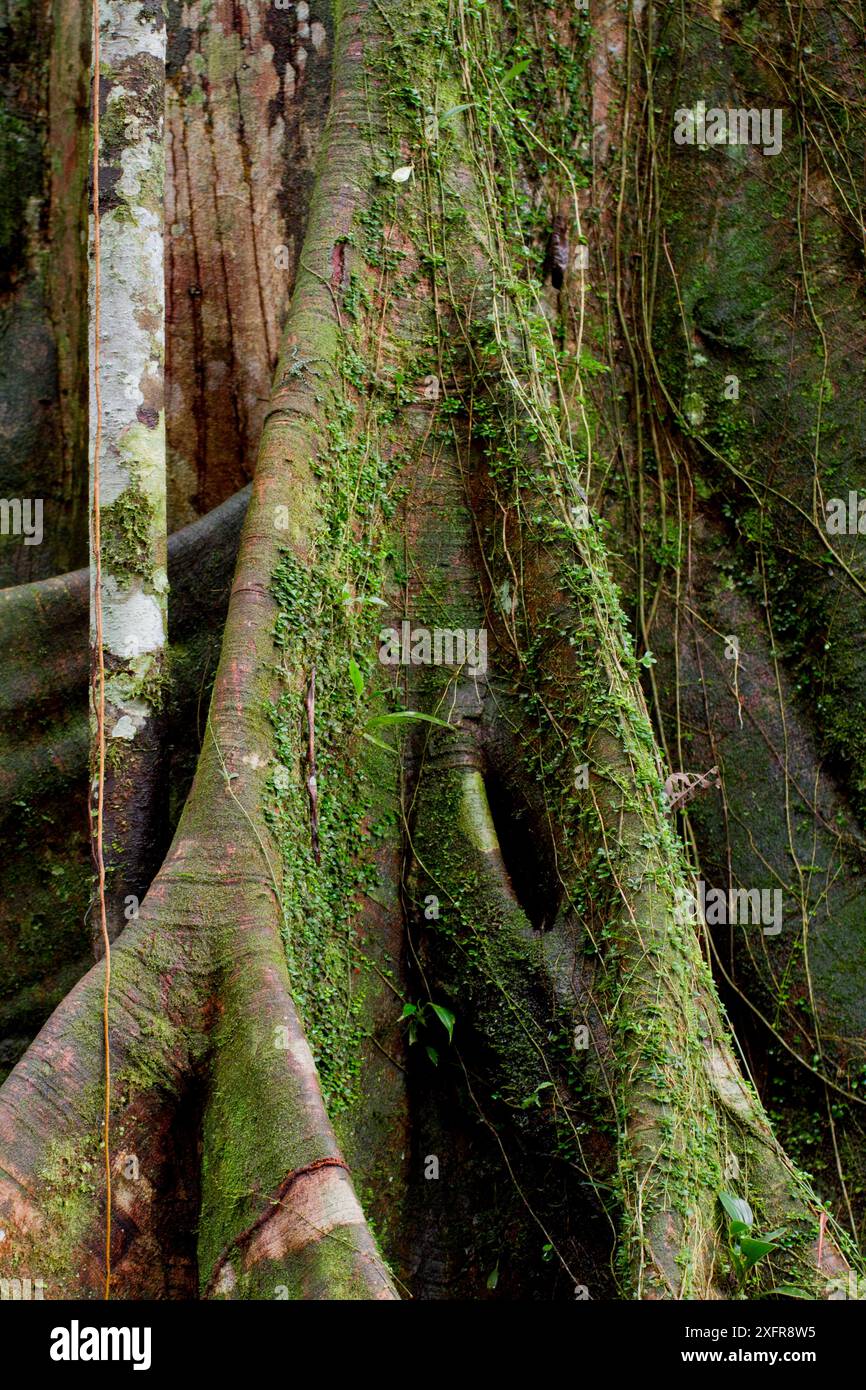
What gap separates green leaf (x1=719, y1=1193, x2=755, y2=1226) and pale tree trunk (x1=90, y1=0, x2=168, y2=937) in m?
1.93

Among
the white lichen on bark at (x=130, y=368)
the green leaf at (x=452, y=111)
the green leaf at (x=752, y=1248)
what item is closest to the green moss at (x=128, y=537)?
the white lichen on bark at (x=130, y=368)

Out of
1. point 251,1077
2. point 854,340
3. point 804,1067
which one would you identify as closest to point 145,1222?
point 251,1077

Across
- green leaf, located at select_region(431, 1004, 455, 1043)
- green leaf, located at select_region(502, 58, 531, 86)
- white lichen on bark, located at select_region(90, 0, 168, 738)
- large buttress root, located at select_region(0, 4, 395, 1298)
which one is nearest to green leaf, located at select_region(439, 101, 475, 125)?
green leaf, located at select_region(502, 58, 531, 86)

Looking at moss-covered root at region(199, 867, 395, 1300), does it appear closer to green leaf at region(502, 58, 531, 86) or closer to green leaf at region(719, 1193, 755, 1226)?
green leaf at region(719, 1193, 755, 1226)

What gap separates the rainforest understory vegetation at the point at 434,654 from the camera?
10.1 ft

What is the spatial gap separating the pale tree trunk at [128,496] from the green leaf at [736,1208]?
6.34ft

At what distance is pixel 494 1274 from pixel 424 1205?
29 centimetres

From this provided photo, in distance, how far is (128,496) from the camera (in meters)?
3.87

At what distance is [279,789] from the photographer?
11.2 feet

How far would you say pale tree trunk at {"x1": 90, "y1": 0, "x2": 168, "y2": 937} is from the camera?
3832 mm

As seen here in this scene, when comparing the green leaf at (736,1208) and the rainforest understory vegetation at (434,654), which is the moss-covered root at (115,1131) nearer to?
the rainforest understory vegetation at (434,654)

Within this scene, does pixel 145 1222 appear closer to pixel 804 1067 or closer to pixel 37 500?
Answer: pixel 804 1067

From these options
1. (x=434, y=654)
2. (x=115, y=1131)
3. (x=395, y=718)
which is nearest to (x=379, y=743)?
(x=395, y=718)

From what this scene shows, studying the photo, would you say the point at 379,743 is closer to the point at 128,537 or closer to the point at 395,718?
the point at 395,718
